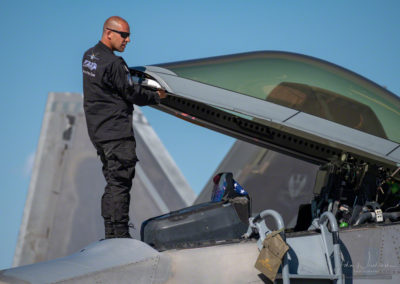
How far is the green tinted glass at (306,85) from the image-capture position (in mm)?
4688

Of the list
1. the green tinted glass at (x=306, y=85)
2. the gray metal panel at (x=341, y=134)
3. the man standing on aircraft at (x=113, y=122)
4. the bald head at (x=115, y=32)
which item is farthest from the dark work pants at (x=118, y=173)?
the gray metal panel at (x=341, y=134)

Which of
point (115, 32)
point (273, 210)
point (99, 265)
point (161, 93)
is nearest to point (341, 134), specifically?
point (273, 210)

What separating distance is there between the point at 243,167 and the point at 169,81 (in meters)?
5.76

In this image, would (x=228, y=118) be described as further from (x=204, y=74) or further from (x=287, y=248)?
(x=287, y=248)

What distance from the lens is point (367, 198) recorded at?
16.1 feet

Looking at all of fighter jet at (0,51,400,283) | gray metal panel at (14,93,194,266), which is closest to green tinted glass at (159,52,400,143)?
fighter jet at (0,51,400,283)

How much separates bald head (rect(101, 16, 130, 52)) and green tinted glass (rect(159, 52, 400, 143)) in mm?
504

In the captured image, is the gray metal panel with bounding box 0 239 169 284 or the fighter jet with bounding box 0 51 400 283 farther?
the fighter jet with bounding box 0 51 400 283

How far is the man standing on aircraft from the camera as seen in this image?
418 cm

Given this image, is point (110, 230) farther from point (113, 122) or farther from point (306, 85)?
point (306, 85)

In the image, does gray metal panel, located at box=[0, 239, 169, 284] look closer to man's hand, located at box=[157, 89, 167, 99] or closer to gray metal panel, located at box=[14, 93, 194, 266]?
man's hand, located at box=[157, 89, 167, 99]

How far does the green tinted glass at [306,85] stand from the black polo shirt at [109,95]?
1.79 ft

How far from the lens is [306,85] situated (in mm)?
4895

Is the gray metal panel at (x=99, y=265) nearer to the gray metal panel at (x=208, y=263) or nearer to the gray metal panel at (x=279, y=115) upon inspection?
the gray metal panel at (x=208, y=263)
